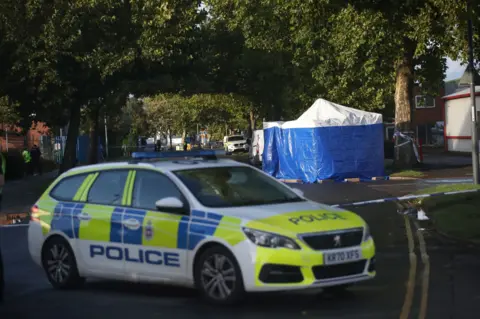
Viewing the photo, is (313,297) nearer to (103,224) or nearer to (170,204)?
(170,204)

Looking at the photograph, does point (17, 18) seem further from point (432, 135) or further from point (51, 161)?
point (432, 135)

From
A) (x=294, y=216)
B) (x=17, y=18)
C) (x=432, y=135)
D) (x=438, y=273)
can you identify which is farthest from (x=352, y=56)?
(x=432, y=135)

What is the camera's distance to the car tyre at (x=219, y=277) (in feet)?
26.5

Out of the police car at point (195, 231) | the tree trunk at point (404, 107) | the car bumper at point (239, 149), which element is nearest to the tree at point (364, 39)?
the tree trunk at point (404, 107)

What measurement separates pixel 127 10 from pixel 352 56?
9.29 meters

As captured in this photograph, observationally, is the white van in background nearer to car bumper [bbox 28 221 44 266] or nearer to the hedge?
the hedge

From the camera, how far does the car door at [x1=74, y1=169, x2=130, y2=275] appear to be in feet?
30.1

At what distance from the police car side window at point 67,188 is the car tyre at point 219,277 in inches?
95.3

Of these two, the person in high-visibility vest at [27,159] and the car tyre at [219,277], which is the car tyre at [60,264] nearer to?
the car tyre at [219,277]

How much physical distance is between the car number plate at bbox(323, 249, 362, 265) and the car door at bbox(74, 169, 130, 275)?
2446mm

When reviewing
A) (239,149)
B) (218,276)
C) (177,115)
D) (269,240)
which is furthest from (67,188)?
(177,115)

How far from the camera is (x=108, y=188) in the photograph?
31.6 ft

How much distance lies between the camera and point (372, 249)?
8461 mm

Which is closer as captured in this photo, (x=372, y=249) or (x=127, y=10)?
(x=372, y=249)
